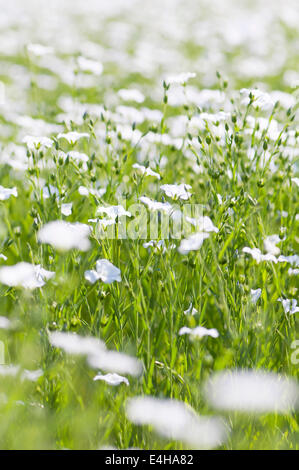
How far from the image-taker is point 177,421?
1.27 meters

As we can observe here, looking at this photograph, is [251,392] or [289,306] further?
[289,306]

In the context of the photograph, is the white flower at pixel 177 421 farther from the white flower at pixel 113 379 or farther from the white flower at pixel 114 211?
the white flower at pixel 114 211

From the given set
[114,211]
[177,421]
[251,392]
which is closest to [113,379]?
[177,421]

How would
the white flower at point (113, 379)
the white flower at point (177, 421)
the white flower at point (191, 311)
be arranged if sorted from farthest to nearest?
the white flower at point (191, 311) < the white flower at point (113, 379) < the white flower at point (177, 421)

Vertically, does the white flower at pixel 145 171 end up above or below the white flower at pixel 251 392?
above

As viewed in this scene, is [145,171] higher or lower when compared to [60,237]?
higher

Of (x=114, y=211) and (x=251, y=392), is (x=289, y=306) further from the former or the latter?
(x=114, y=211)

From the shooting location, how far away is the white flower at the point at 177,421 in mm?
1271

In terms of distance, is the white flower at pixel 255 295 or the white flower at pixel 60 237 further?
the white flower at pixel 255 295

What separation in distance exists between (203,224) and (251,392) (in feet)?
1.60

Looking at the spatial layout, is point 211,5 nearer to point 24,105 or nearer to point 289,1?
point 289,1

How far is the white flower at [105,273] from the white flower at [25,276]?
0.16 m

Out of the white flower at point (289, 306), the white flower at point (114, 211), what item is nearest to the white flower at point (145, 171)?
the white flower at point (114, 211)

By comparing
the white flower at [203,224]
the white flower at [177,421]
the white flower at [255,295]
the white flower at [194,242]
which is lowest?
the white flower at [177,421]
